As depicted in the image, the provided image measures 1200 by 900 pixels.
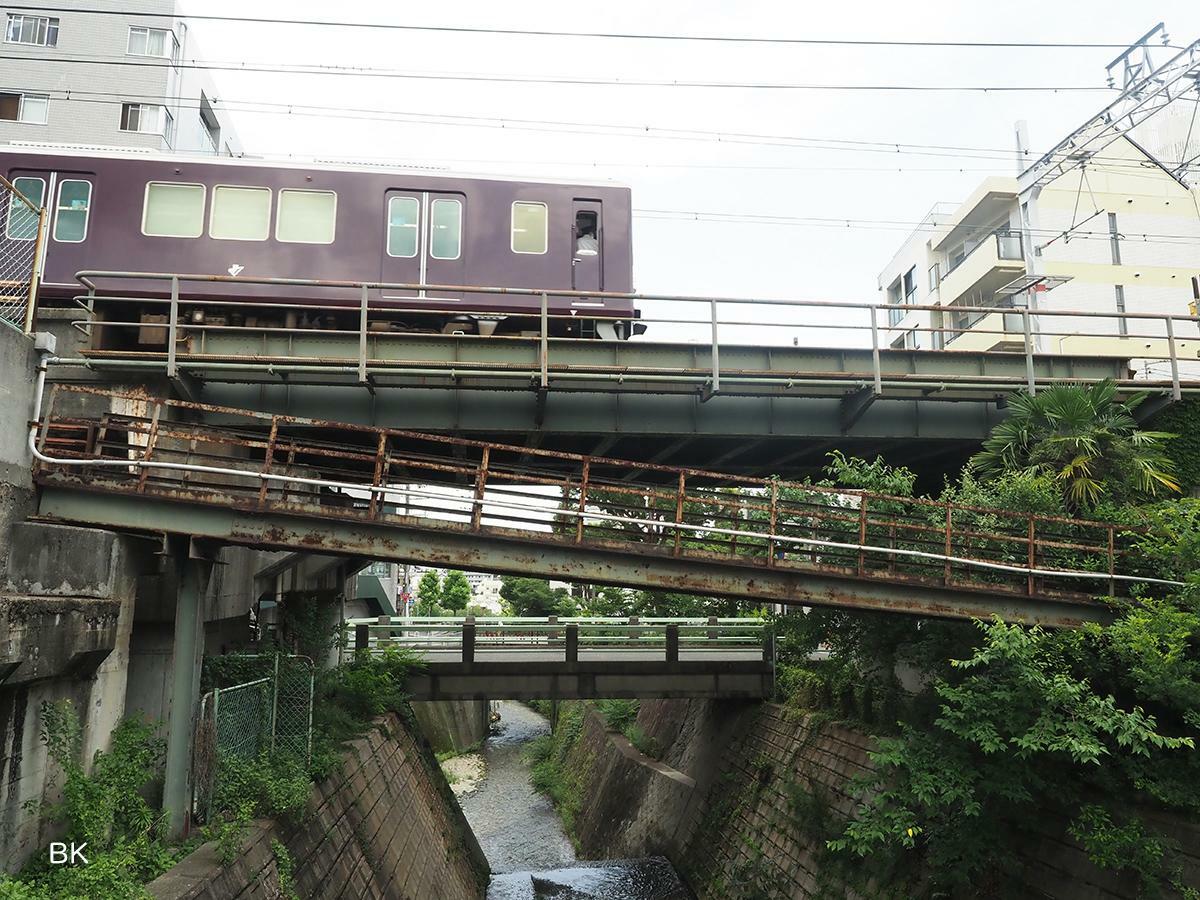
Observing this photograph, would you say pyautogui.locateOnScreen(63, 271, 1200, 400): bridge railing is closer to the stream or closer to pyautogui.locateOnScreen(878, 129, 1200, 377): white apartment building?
the stream

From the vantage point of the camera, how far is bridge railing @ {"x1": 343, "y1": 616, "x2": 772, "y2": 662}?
2061 centimetres

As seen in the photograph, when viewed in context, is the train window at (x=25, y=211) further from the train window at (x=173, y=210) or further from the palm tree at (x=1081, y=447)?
the palm tree at (x=1081, y=447)

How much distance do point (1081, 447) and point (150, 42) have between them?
42.3m

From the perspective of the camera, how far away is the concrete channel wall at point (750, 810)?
32.7ft

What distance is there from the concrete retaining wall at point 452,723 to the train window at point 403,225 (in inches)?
847

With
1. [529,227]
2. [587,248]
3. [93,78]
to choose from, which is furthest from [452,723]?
[93,78]

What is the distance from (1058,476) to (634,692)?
10073 millimetres

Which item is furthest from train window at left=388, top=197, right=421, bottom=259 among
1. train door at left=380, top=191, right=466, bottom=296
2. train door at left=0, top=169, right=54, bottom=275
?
train door at left=0, top=169, right=54, bottom=275

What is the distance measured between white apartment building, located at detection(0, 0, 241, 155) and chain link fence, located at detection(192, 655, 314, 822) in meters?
33.0

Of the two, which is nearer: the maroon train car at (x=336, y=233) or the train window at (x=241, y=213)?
the maroon train car at (x=336, y=233)

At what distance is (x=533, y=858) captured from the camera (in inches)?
911

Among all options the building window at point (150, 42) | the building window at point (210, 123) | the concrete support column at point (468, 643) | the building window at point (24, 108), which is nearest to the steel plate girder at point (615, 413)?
the concrete support column at point (468, 643)

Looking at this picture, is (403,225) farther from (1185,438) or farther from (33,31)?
(33,31)

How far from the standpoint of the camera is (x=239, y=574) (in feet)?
43.8
